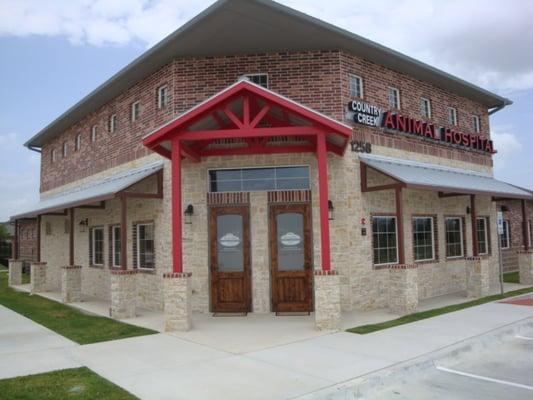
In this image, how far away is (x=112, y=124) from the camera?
51.1 feet

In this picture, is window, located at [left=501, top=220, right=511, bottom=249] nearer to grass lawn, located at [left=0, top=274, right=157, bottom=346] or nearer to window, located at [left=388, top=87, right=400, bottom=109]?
window, located at [left=388, top=87, right=400, bottom=109]

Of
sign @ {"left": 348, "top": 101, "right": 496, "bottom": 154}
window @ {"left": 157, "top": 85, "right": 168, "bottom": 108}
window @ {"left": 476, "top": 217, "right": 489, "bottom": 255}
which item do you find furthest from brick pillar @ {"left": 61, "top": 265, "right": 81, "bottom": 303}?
window @ {"left": 476, "top": 217, "right": 489, "bottom": 255}

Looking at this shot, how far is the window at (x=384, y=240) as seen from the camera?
474 inches

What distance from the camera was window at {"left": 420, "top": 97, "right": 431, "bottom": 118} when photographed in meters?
14.5

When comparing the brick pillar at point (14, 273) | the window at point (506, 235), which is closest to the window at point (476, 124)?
the window at point (506, 235)

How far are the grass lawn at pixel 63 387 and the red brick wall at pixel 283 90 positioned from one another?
708 cm

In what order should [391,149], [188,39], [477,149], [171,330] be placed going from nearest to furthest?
1. [171,330]
2. [188,39]
3. [391,149]
4. [477,149]

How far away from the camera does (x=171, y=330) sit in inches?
365

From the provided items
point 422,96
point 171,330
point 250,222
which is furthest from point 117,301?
point 422,96

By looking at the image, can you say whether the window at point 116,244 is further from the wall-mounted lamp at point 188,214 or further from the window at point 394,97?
the window at point 394,97

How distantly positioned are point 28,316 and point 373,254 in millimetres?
8945

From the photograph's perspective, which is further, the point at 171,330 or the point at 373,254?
the point at 373,254

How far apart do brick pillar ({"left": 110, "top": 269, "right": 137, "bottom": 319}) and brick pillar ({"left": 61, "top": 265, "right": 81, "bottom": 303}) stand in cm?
369

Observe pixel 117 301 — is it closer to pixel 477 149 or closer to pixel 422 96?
pixel 422 96
